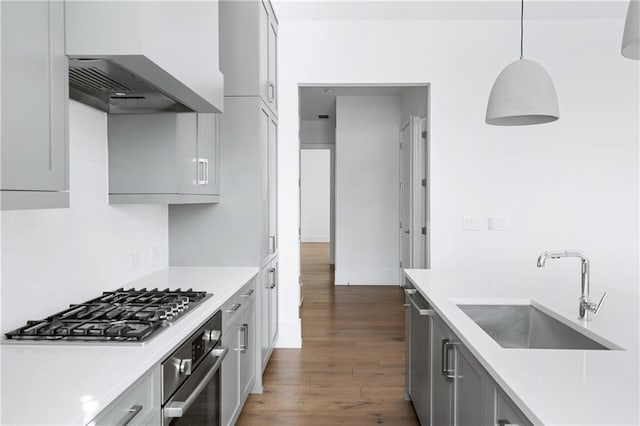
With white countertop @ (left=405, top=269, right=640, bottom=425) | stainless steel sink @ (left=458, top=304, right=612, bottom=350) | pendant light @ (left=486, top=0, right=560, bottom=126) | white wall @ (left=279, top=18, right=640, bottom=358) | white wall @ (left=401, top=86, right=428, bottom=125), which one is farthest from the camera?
white wall @ (left=401, top=86, right=428, bottom=125)

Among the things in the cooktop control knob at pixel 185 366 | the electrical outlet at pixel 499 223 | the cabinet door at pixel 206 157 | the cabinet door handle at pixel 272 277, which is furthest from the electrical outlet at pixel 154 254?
the electrical outlet at pixel 499 223

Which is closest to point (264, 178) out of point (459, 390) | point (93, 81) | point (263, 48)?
point (263, 48)

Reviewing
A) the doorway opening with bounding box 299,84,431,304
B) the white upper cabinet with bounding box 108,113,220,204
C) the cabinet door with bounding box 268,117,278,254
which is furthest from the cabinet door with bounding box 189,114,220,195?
the doorway opening with bounding box 299,84,431,304

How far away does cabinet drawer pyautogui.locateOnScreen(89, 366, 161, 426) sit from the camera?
118 cm

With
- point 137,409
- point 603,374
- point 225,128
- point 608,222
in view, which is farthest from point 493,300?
point 608,222

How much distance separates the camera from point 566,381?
119cm

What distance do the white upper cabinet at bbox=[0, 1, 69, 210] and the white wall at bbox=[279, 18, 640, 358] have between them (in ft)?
9.67

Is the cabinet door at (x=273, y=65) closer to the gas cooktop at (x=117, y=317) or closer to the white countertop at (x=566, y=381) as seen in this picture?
the gas cooktop at (x=117, y=317)

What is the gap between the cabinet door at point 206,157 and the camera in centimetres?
282

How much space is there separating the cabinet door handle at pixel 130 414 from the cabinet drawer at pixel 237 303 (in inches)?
39.2

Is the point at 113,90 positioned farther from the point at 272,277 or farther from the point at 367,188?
the point at 367,188

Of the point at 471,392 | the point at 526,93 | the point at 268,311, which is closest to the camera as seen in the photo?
the point at 471,392

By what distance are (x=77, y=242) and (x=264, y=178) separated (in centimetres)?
146

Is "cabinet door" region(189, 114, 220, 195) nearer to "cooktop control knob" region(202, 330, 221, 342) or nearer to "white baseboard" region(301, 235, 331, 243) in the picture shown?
"cooktop control knob" region(202, 330, 221, 342)
